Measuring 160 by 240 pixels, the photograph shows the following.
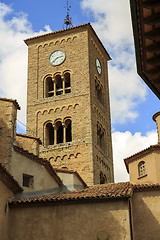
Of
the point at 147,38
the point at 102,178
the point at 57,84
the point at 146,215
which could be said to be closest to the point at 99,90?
the point at 57,84

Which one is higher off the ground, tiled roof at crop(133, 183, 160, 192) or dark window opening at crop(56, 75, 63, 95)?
dark window opening at crop(56, 75, 63, 95)

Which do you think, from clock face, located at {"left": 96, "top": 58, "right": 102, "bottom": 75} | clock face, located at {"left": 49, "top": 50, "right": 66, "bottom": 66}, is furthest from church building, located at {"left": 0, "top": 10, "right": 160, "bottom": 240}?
clock face, located at {"left": 96, "top": 58, "right": 102, "bottom": 75}

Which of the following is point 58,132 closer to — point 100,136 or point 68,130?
point 68,130

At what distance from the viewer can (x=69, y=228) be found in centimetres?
2048

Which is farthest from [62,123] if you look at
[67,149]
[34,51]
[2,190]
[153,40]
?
[153,40]

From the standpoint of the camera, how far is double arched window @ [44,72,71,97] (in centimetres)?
4344

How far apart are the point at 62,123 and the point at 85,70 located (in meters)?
5.25

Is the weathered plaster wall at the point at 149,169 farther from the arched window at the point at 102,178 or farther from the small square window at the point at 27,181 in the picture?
the arched window at the point at 102,178

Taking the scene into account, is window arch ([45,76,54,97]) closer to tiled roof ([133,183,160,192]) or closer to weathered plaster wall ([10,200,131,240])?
tiled roof ([133,183,160,192])

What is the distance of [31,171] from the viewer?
976 inches

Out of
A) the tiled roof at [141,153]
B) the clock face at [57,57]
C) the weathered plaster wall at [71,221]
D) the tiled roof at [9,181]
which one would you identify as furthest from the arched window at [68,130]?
the weathered plaster wall at [71,221]

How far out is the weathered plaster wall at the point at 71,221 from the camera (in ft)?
66.2

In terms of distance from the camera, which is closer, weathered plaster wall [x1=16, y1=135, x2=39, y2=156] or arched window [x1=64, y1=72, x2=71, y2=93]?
weathered plaster wall [x1=16, y1=135, x2=39, y2=156]

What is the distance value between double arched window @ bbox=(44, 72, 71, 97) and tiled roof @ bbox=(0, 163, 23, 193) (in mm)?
21696
